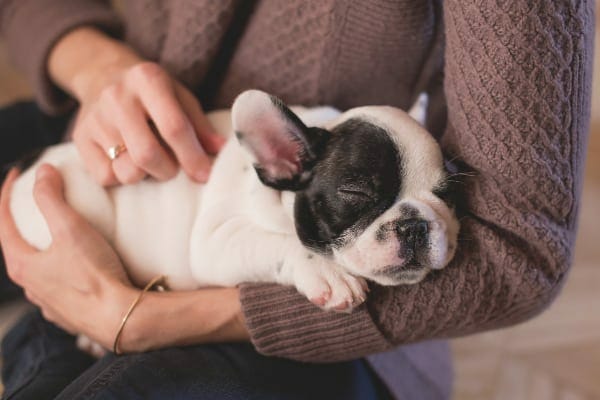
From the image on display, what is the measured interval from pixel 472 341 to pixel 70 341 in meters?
1.08

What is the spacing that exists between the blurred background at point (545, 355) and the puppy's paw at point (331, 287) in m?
0.90

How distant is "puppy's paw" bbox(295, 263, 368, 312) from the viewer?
29.4 inches

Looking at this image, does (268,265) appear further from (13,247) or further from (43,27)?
(43,27)

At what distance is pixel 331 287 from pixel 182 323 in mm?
250

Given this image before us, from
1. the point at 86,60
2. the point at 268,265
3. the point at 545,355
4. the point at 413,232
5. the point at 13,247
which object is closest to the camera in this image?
the point at 413,232

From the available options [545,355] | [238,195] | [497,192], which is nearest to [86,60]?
[238,195]

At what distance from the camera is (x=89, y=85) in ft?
3.58

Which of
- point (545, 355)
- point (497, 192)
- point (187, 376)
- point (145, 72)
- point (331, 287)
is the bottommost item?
point (545, 355)

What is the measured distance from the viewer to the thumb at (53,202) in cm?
91

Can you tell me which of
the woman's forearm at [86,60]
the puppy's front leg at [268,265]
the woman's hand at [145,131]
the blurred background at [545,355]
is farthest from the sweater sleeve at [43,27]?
the blurred background at [545,355]

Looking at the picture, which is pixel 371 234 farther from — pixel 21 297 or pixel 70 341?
pixel 21 297

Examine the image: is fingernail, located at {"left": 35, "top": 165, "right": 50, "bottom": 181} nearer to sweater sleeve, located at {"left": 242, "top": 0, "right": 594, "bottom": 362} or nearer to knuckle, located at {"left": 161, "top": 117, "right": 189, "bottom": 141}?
knuckle, located at {"left": 161, "top": 117, "right": 189, "bottom": 141}

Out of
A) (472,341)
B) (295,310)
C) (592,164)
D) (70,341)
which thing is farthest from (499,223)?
(592,164)

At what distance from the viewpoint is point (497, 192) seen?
2.45 ft
